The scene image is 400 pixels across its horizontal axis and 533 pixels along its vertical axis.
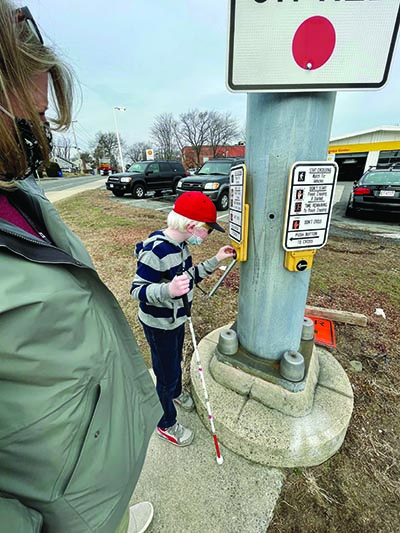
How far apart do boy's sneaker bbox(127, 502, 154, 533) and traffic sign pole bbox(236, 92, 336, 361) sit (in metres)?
1.01

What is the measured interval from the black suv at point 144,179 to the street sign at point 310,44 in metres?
11.6

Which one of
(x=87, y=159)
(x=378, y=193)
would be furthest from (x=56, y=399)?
(x=87, y=159)

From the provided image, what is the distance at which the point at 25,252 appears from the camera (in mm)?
620

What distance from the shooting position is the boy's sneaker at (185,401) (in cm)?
191

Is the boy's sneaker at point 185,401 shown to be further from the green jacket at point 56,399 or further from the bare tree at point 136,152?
the bare tree at point 136,152

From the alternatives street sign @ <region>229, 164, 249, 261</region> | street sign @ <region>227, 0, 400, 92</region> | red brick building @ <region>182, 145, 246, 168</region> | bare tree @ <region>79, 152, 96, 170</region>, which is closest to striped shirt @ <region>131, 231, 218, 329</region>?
street sign @ <region>229, 164, 249, 261</region>

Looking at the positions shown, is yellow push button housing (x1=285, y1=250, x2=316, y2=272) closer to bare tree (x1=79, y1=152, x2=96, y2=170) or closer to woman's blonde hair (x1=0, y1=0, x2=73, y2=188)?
woman's blonde hair (x1=0, y1=0, x2=73, y2=188)

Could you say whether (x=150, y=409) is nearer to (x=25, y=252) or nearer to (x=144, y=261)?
(x=144, y=261)

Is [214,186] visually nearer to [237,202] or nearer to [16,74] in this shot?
[237,202]

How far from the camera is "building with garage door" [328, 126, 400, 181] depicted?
21656 millimetres

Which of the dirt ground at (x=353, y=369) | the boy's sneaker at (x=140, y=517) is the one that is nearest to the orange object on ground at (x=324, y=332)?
the dirt ground at (x=353, y=369)

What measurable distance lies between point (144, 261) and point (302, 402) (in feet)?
4.17

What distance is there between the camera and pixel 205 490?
1447mm

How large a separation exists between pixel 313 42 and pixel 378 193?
7.66 m
